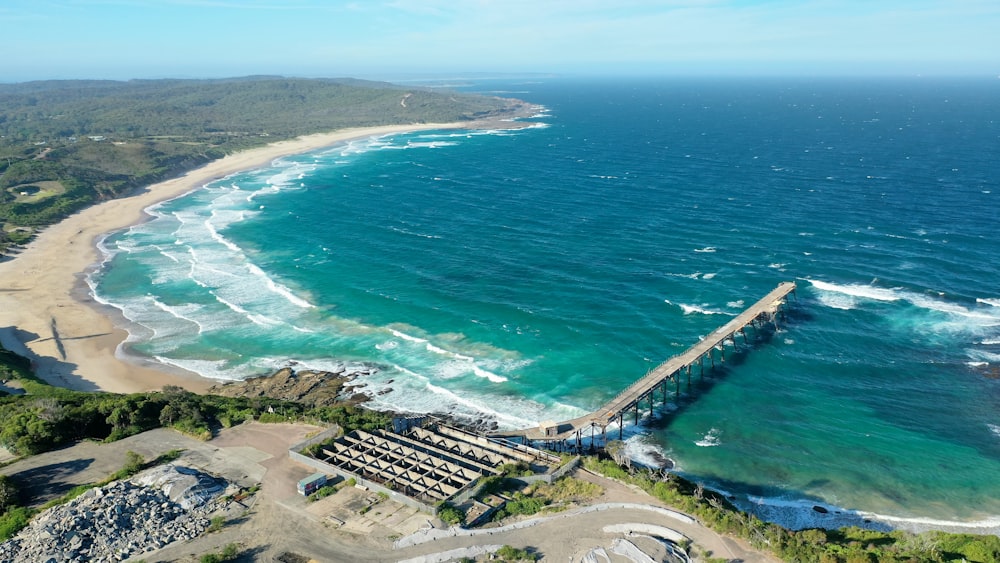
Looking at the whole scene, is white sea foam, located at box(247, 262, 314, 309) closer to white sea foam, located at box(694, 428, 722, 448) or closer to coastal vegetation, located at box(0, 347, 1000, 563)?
coastal vegetation, located at box(0, 347, 1000, 563)

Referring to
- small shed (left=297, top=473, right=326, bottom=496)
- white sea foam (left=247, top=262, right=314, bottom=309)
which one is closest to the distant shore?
white sea foam (left=247, top=262, right=314, bottom=309)

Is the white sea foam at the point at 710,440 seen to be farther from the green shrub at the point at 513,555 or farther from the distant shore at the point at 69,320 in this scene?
the distant shore at the point at 69,320

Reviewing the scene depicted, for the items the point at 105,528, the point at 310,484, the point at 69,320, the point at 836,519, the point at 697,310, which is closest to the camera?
the point at 105,528

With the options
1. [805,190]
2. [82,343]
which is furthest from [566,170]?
[82,343]

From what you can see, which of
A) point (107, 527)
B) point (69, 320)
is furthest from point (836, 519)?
point (69, 320)

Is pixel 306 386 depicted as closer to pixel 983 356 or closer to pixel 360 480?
pixel 360 480

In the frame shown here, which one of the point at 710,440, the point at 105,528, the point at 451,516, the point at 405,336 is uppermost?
the point at 105,528

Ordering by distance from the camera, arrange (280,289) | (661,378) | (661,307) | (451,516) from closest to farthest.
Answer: (451,516) → (661,378) → (661,307) → (280,289)
